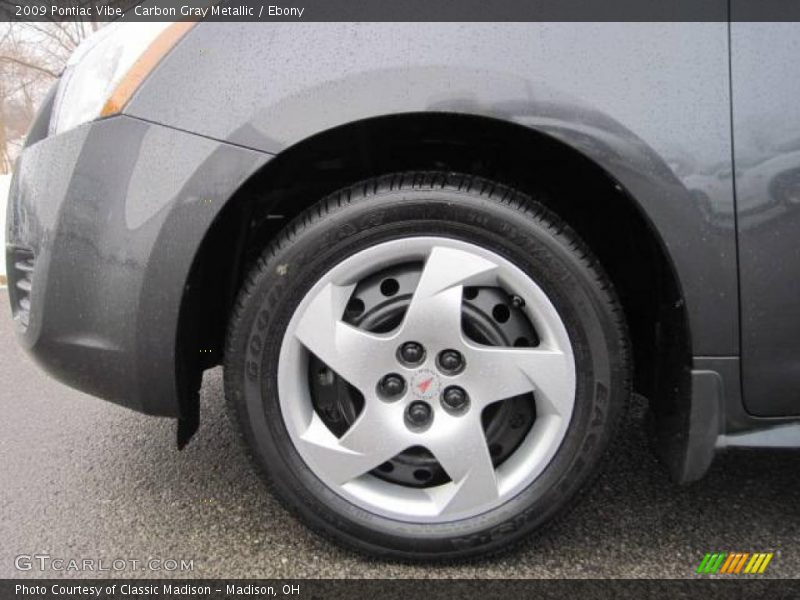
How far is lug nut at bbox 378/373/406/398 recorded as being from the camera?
59.3 inches

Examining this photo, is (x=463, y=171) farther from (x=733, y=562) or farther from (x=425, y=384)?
(x=733, y=562)

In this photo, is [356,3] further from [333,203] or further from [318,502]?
[318,502]

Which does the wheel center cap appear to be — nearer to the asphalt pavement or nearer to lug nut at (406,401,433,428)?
lug nut at (406,401,433,428)

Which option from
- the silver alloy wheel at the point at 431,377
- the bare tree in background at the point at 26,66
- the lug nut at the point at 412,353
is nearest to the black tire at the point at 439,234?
the silver alloy wheel at the point at 431,377

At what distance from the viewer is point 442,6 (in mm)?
1346

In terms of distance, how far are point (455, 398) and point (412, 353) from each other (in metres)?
0.16

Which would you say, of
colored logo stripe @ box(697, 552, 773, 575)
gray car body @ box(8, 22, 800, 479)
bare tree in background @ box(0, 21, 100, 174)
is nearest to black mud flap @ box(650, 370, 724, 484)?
gray car body @ box(8, 22, 800, 479)

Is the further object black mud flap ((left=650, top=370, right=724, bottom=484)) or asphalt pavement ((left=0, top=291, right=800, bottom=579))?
asphalt pavement ((left=0, top=291, right=800, bottom=579))

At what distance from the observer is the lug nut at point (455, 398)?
1511 mm

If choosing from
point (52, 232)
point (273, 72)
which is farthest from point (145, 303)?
point (273, 72)

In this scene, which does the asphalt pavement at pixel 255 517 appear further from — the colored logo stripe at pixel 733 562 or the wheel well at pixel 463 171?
the wheel well at pixel 463 171

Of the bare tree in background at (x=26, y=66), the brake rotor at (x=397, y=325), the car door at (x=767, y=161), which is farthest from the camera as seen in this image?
the bare tree in background at (x=26, y=66)

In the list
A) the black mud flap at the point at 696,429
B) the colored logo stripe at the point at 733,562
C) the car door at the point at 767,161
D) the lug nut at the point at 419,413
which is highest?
the car door at the point at 767,161

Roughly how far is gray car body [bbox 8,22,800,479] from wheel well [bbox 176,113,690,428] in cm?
8
